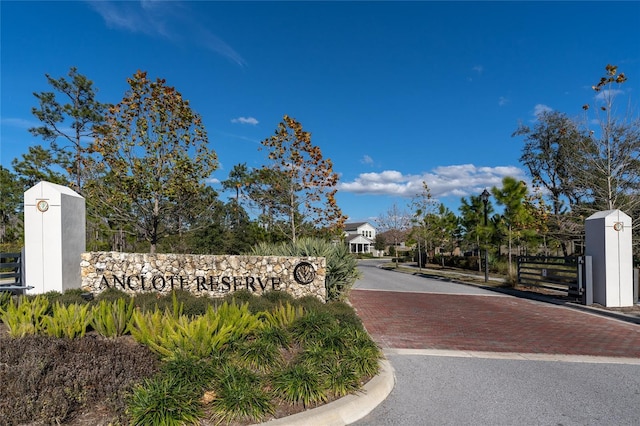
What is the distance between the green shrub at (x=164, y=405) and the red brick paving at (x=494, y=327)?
4.05m

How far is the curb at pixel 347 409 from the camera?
148 inches

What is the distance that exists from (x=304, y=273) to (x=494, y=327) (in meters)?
4.61

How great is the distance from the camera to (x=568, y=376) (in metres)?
5.45

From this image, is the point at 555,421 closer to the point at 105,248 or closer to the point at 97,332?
the point at 97,332

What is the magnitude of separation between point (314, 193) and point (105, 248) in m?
15.0

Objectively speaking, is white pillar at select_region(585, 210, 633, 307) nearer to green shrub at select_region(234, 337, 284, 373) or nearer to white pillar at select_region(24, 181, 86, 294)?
green shrub at select_region(234, 337, 284, 373)

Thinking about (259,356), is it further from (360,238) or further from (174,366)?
(360,238)

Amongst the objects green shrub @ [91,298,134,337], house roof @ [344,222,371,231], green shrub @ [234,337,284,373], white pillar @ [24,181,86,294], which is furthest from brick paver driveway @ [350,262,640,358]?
house roof @ [344,222,371,231]

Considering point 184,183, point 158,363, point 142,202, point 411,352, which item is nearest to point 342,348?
point 411,352

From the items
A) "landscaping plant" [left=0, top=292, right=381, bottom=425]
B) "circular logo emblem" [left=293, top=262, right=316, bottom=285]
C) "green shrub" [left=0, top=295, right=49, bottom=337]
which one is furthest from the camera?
"circular logo emblem" [left=293, top=262, right=316, bottom=285]

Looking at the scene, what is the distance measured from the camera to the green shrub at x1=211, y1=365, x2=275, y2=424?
371 centimetres

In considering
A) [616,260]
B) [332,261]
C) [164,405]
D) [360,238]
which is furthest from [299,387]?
[360,238]

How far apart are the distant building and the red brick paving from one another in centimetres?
5637

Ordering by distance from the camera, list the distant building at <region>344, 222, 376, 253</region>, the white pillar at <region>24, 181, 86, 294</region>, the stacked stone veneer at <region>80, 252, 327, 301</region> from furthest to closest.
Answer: the distant building at <region>344, 222, 376, 253</region> < the stacked stone veneer at <region>80, 252, 327, 301</region> < the white pillar at <region>24, 181, 86, 294</region>
